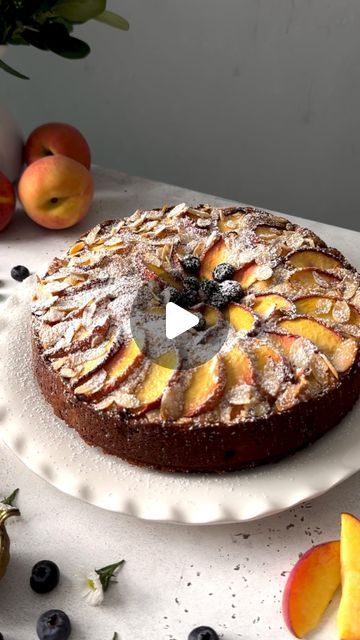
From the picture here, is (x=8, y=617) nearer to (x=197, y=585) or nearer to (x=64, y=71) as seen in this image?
(x=197, y=585)

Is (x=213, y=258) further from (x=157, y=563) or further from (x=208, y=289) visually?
(x=157, y=563)

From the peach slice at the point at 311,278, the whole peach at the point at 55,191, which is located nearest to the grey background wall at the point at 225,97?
the whole peach at the point at 55,191

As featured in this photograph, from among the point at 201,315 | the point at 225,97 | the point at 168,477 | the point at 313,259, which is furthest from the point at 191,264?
the point at 225,97

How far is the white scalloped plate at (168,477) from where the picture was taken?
5.05 ft

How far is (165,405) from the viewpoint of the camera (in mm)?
1575

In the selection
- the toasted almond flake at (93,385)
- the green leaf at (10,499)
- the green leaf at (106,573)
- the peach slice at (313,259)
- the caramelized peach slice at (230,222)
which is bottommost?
the green leaf at (10,499)

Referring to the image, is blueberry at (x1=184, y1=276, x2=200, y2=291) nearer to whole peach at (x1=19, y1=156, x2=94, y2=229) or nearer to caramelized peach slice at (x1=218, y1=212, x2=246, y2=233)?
caramelized peach slice at (x1=218, y1=212, x2=246, y2=233)

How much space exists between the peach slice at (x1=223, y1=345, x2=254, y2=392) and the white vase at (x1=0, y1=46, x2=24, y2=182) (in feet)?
4.20

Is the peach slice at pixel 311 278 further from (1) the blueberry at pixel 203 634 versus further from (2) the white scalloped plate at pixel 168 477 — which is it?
(1) the blueberry at pixel 203 634

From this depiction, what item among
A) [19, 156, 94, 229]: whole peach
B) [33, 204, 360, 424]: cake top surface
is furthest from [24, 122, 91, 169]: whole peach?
[33, 204, 360, 424]: cake top surface

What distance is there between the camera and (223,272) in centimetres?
186

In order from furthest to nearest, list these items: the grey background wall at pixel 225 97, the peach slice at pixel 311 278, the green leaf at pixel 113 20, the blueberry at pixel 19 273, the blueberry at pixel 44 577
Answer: the grey background wall at pixel 225 97
the green leaf at pixel 113 20
the blueberry at pixel 19 273
the peach slice at pixel 311 278
the blueberry at pixel 44 577

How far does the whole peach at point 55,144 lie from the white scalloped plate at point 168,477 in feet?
3.61

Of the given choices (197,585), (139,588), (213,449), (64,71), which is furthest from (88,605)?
(64,71)
